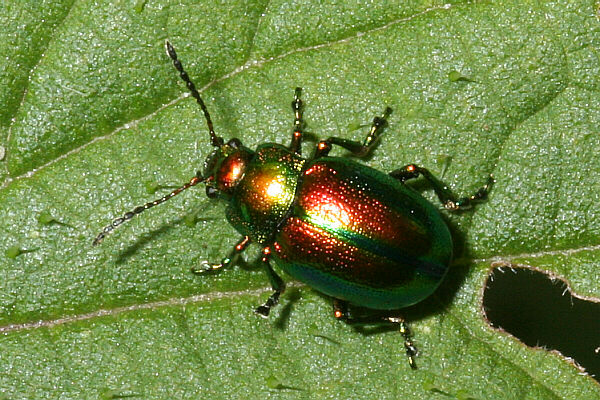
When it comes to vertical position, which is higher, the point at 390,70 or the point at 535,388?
the point at 390,70

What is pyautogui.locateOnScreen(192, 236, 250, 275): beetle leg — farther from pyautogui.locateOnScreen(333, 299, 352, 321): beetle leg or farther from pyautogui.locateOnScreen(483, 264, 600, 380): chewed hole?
pyautogui.locateOnScreen(483, 264, 600, 380): chewed hole

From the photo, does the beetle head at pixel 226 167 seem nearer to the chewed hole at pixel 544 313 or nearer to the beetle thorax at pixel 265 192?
the beetle thorax at pixel 265 192

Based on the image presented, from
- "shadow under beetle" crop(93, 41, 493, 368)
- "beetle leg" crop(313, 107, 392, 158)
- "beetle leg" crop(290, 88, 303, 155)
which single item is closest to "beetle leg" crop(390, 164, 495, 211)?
"shadow under beetle" crop(93, 41, 493, 368)

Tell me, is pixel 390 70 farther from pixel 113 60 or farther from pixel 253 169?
pixel 113 60

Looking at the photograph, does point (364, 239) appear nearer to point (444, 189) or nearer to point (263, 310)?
point (444, 189)

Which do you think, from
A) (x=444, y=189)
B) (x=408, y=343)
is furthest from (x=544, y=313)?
(x=444, y=189)

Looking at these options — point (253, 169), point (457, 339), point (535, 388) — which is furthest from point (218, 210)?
point (535, 388)
